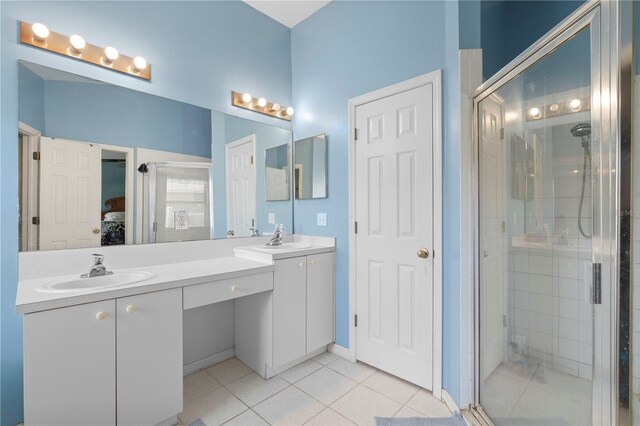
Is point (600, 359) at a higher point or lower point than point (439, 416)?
higher

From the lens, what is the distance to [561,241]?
1262mm

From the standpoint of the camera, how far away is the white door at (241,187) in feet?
7.33

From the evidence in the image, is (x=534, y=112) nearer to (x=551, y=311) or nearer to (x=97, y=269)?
(x=551, y=311)

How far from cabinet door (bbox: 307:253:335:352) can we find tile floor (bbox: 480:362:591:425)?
1.13 metres

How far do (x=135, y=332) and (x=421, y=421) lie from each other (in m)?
1.59

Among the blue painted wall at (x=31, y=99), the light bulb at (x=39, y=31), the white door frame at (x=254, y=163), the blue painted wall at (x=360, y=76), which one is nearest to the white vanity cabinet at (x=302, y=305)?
the blue painted wall at (x=360, y=76)

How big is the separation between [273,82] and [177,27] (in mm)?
856

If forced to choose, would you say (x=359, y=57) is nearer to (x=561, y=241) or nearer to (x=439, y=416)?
(x=561, y=241)

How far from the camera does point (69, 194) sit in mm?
1565

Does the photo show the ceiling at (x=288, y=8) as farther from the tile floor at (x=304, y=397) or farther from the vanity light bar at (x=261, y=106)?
the tile floor at (x=304, y=397)

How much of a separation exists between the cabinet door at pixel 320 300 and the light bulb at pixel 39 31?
2021 mm

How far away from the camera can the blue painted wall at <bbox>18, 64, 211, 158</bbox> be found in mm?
1527

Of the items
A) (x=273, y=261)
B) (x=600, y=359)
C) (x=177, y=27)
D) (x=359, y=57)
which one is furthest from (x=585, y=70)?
(x=177, y=27)

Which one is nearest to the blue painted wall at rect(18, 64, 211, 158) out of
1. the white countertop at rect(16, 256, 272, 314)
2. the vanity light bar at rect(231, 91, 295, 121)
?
the vanity light bar at rect(231, 91, 295, 121)
